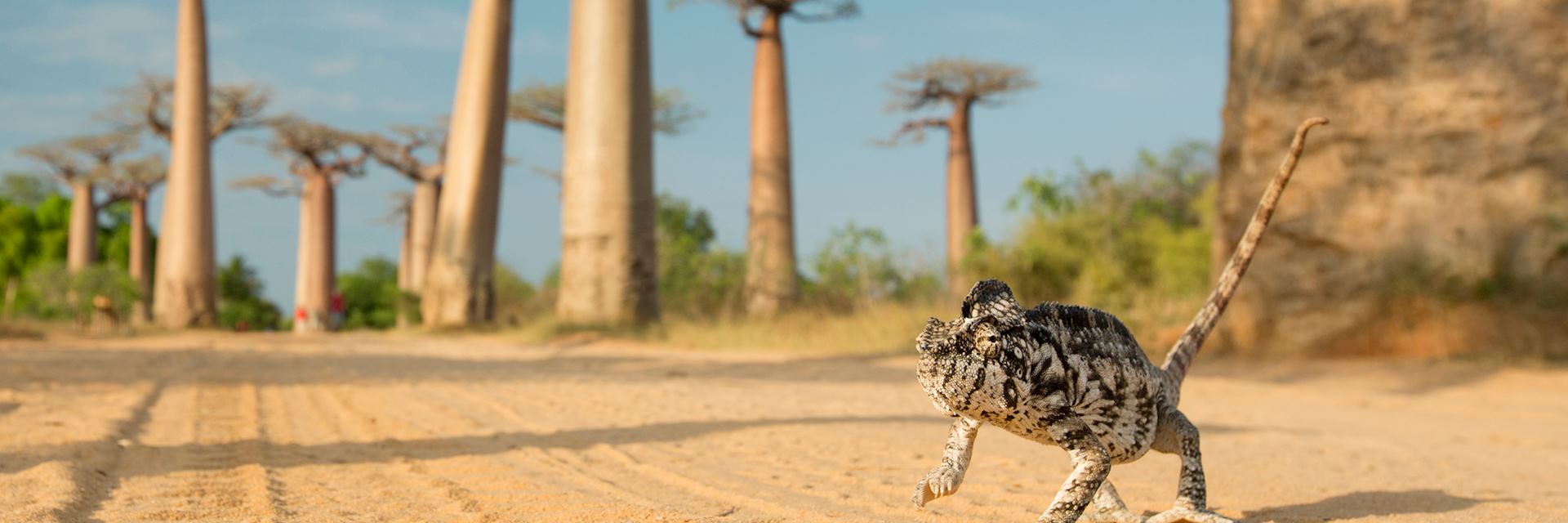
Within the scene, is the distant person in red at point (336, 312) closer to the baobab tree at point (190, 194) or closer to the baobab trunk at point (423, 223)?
the baobab tree at point (190, 194)

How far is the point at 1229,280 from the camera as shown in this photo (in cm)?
374

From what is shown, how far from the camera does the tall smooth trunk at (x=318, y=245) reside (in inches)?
1780

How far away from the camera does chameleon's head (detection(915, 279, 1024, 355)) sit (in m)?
2.58

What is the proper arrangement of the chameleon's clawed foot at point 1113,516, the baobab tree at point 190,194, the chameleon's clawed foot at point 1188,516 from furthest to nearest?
the baobab tree at point 190,194 < the chameleon's clawed foot at point 1113,516 < the chameleon's clawed foot at point 1188,516

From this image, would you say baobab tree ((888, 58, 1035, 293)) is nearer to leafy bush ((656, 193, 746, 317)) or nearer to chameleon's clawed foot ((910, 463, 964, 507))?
leafy bush ((656, 193, 746, 317))

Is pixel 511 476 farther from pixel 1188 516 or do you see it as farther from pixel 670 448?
pixel 1188 516

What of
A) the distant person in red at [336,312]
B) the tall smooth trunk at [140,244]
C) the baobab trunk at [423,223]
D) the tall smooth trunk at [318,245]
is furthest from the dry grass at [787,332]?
the tall smooth trunk at [140,244]

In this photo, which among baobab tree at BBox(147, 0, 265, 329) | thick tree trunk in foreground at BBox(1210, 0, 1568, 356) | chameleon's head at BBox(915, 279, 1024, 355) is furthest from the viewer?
baobab tree at BBox(147, 0, 265, 329)

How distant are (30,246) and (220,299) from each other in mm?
10654

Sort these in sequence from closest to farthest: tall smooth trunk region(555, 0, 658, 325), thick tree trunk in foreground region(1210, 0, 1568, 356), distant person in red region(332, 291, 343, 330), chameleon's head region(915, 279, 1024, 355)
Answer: chameleon's head region(915, 279, 1024, 355) → thick tree trunk in foreground region(1210, 0, 1568, 356) → tall smooth trunk region(555, 0, 658, 325) → distant person in red region(332, 291, 343, 330)

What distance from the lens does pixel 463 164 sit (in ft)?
89.5

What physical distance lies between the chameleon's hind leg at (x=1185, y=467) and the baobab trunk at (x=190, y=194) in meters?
29.5

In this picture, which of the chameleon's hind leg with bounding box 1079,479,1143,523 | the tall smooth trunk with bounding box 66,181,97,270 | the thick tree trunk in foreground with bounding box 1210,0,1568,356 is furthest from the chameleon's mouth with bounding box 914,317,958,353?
the tall smooth trunk with bounding box 66,181,97,270

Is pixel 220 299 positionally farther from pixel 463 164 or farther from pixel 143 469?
pixel 143 469
